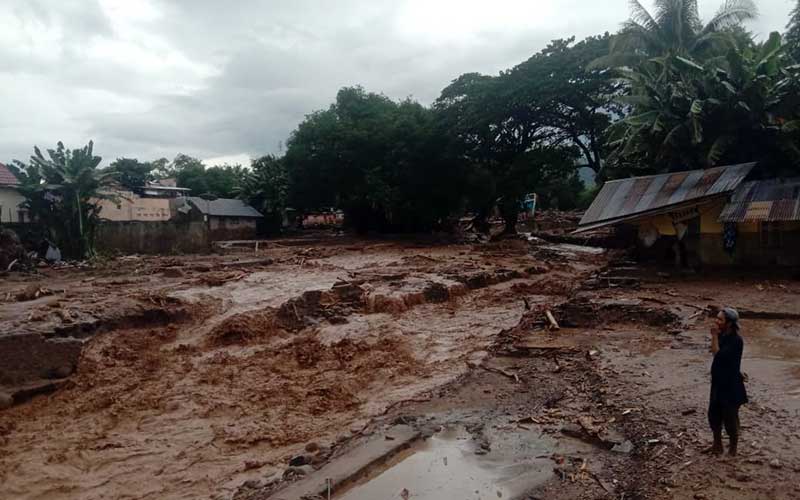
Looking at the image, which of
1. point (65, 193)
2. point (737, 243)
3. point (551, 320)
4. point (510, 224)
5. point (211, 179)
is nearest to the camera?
point (551, 320)

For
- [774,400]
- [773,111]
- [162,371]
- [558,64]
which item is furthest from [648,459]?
[558,64]

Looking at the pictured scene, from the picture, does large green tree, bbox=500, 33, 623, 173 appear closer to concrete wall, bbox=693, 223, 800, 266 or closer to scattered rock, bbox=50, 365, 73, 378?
concrete wall, bbox=693, 223, 800, 266

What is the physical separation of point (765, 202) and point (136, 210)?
32.7 m

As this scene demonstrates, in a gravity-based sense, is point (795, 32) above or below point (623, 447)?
above

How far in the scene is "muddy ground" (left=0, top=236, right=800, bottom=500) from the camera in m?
5.64

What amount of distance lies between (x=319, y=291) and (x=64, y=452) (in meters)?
8.28

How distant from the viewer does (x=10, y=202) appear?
25.4m

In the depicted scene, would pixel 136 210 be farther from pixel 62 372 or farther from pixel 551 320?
pixel 551 320

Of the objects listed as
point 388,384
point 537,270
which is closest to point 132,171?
point 537,270

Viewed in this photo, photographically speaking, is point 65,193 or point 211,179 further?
point 211,179

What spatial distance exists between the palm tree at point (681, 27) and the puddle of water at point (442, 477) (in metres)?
21.8

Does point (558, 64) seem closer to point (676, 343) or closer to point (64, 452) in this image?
point (676, 343)

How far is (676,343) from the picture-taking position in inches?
384

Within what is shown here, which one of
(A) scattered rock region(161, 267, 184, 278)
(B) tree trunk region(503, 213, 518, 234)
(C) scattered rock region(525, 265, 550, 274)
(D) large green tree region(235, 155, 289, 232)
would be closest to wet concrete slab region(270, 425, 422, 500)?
(A) scattered rock region(161, 267, 184, 278)
